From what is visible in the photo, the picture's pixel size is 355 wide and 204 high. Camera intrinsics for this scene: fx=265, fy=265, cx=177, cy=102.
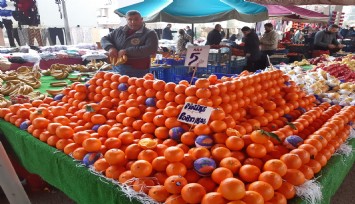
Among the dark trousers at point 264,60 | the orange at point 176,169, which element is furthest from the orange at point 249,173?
the dark trousers at point 264,60

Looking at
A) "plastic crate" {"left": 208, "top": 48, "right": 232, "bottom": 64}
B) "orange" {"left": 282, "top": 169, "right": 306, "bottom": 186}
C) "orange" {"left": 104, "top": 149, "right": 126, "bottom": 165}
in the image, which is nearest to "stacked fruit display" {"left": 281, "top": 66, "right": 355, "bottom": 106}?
"orange" {"left": 282, "top": 169, "right": 306, "bottom": 186}

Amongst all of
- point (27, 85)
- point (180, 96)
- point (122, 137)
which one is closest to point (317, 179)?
point (180, 96)

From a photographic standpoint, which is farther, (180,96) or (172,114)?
(180,96)

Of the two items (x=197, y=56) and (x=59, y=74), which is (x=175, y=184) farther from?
(x=59, y=74)

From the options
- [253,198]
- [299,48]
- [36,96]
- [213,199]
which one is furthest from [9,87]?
[299,48]

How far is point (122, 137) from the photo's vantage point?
5.67 feet

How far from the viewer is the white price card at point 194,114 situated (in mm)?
1721

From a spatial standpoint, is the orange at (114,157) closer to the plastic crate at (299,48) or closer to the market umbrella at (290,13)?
the market umbrella at (290,13)

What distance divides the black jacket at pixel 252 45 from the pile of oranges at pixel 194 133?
5322 millimetres

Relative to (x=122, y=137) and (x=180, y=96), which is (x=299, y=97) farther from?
(x=122, y=137)

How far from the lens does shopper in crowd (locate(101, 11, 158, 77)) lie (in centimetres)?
409

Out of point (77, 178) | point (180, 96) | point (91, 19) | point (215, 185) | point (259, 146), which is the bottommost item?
point (77, 178)

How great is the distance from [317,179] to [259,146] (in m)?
0.38

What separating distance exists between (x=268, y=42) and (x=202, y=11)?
3.54 meters
